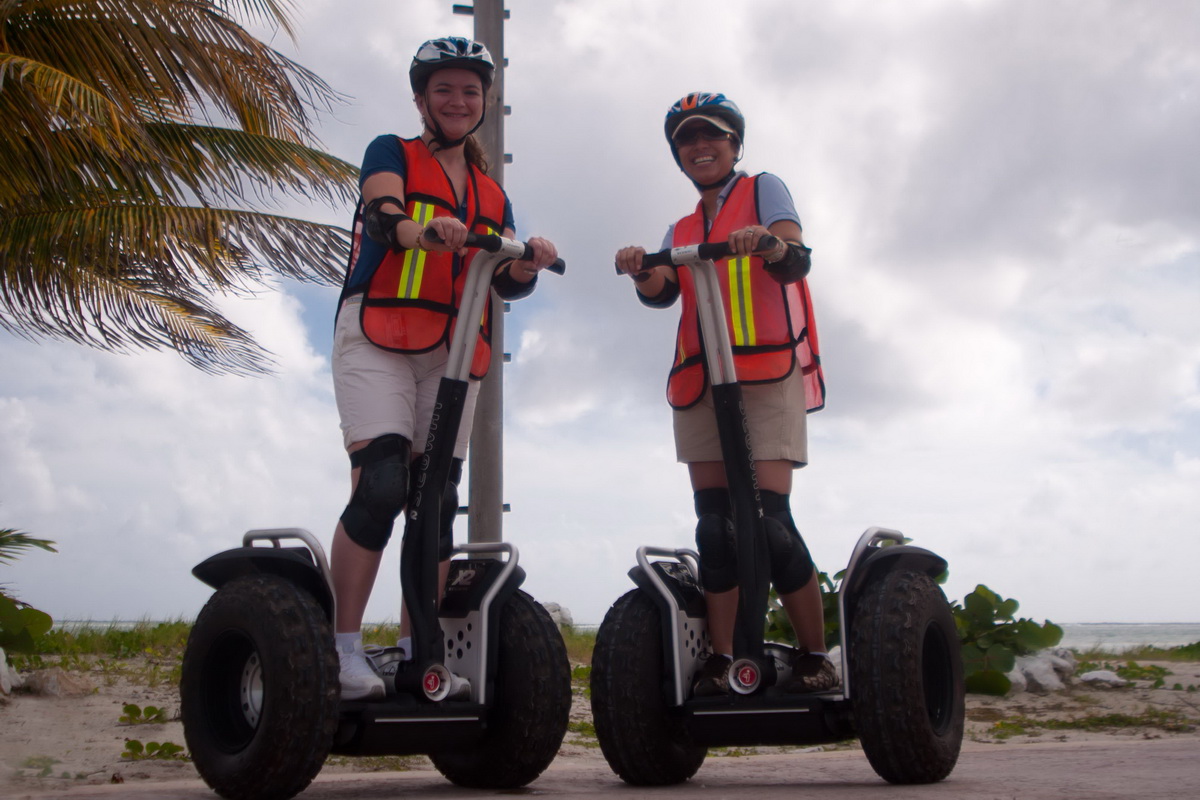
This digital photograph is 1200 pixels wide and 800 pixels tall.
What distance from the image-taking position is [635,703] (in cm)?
301

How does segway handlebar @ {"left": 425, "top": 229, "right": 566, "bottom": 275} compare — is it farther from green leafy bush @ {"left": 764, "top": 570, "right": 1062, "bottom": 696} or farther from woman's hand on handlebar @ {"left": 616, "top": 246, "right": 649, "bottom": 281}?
green leafy bush @ {"left": 764, "top": 570, "right": 1062, "bottom": 696}

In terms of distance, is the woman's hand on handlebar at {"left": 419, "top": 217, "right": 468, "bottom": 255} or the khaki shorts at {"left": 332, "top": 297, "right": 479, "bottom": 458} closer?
the woman's hand on handlebar at {"left": 419, "top": 217, "right": 468, "bottom": 255}

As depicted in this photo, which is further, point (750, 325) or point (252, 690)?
point (750, 325)

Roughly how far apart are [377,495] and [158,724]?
2240 mm

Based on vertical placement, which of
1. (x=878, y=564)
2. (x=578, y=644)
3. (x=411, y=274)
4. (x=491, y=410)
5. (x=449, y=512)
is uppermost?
(x=491, y=410)

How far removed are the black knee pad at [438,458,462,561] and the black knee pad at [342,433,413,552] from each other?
6.3 inches

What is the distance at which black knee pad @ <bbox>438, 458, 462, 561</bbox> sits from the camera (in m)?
3.02

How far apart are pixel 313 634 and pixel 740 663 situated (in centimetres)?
109

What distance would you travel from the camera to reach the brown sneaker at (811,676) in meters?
3.00

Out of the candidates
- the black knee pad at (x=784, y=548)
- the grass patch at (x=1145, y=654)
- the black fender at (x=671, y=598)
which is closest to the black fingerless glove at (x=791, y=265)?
the black knee pad at (x=784, y=548)

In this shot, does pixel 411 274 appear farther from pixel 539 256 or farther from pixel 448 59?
pixel 448 59

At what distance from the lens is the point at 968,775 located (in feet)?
9.91

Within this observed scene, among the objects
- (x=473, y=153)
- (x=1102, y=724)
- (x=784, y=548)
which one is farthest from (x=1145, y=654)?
(x=473, y=153)

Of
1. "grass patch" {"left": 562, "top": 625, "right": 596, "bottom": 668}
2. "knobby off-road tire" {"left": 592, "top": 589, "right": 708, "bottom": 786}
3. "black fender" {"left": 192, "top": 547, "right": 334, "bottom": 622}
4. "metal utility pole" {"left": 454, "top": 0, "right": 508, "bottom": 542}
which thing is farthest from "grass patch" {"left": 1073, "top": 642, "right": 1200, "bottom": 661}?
"black fender" {"left": 192, "top": 547, "right": 334, "bottom": 622}
